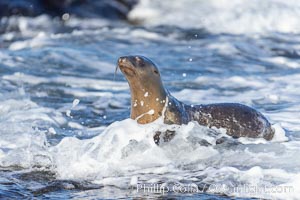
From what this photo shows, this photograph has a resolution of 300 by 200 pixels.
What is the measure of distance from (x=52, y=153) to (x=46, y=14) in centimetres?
1149

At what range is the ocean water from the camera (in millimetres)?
5422

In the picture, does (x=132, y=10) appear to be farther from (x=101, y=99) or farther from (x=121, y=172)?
(x=121, y=172)

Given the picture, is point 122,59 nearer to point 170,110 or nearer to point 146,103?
point 146,103

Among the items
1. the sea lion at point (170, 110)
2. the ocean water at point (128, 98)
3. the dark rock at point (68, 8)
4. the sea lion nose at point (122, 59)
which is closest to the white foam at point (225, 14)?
the ocean water at point (128, 98)

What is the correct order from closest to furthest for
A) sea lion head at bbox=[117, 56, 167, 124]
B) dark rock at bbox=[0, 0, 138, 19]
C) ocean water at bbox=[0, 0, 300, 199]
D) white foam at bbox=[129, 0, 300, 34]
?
1. ocean water at bbox=[0, 0, 300, 199]
2. sea lion head at bbox=[117, 56, 167, 124]
3. white foam at bbox=[129, 0, 300, 34]
4. dark rock at bbox=[0, 0, 138, 19]

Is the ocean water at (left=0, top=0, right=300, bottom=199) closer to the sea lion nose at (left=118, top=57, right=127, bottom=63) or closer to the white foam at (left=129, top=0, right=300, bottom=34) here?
the white foam at (left=129, top=0, right=300, bottom=34)

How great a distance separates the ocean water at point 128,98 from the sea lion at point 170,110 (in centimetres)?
16

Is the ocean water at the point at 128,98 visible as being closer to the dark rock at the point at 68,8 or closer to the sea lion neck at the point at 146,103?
the sea lion neck at the point at 146,103

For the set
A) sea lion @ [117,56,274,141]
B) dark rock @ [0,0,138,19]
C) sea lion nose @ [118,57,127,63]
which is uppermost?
dark rock @ [0,0,138,19]

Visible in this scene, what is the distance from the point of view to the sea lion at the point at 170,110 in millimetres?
6574

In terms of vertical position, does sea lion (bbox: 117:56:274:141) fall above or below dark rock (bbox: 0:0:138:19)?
below

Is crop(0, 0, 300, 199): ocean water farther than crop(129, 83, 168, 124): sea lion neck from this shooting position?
No

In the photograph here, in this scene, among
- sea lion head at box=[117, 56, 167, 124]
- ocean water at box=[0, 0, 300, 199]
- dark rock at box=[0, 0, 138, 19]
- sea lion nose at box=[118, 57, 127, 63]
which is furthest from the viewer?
dark rock at box=[0, 0, 138, 19]

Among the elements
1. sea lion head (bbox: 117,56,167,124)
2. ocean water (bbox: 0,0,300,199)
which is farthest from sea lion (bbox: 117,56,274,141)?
ocean water (bbox: 0,0,300,199)
